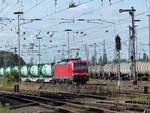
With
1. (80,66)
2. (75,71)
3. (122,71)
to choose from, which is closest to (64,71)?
(80,66)

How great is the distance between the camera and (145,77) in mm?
66750

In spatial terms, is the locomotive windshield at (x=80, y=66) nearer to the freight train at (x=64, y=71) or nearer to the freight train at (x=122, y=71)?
the freight train at (x=64, y=71)

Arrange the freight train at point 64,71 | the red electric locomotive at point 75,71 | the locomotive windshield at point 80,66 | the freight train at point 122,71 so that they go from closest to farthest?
the red electric locomotive at point 75,71
the freight train at point 64,71
the locomotive windshield at point 80,66
the freight train at point 122,71

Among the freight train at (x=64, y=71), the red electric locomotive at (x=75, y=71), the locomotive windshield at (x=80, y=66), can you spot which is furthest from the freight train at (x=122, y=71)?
the red electric locomotive at (x=75, y=71)

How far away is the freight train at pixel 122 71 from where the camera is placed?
66.2 meters

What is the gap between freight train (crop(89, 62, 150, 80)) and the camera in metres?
66.2

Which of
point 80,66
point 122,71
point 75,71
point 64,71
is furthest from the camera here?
point 122,71

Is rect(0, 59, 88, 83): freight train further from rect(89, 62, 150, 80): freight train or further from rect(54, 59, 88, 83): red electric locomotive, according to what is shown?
rect(89, 62, 150, 80): freight train

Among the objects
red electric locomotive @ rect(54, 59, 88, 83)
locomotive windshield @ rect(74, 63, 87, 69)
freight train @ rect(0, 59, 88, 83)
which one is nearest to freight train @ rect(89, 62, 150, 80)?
freight train @ rect(0, 59, 88, 83)

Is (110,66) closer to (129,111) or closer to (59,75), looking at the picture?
(59,75)

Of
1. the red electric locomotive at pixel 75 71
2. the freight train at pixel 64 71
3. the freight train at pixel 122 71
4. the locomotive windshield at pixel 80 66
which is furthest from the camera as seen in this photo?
the freight train at pixel 122 71

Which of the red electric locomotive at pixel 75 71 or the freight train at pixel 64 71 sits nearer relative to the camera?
the red electric locomotive at pixel 75 71

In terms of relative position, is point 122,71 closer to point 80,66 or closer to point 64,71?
point 64,71

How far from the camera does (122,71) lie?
71250 millimetres
